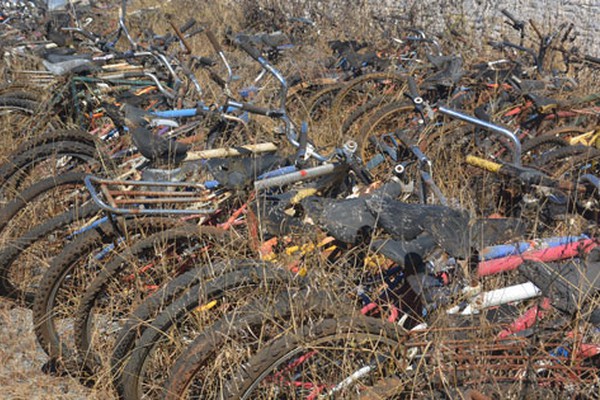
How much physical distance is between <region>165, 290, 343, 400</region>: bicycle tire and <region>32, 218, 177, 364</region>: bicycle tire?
2.67 feet

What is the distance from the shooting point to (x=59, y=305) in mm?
2971

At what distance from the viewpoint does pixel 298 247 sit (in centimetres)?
270

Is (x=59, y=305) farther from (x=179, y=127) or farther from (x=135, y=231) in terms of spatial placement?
(x=179, y=127)

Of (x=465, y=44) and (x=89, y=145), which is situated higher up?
(x=89, y=145)

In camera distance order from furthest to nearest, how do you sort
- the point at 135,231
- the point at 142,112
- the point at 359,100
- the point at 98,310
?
the point at 359,100 < the point at 142,112 < the point at 98,310 < the point at 135,231

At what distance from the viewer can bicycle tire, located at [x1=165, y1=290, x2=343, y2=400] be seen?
2.07 m

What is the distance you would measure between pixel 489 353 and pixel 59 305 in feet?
6.74

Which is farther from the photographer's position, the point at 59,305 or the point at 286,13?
the point at 286,13

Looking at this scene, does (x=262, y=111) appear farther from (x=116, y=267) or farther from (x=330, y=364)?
(x=330, y=364)

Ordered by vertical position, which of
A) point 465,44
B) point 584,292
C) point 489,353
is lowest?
point 465,44

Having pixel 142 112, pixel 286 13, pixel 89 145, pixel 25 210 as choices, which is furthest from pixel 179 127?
pixel 286 13

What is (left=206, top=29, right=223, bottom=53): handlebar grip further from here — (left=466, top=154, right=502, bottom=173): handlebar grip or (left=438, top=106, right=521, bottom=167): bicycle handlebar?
(left=466, top=154, right=502, bottom=173): handlebar grip

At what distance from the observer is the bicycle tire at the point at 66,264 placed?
2729mm

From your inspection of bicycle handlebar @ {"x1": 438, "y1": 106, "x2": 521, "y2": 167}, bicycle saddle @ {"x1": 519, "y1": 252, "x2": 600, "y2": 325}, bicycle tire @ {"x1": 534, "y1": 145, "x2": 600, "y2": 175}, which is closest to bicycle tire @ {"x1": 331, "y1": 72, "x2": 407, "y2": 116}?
bicycle tire @ {"x1": 534, "y1": 145, "x2": 600, "y2": 175}
